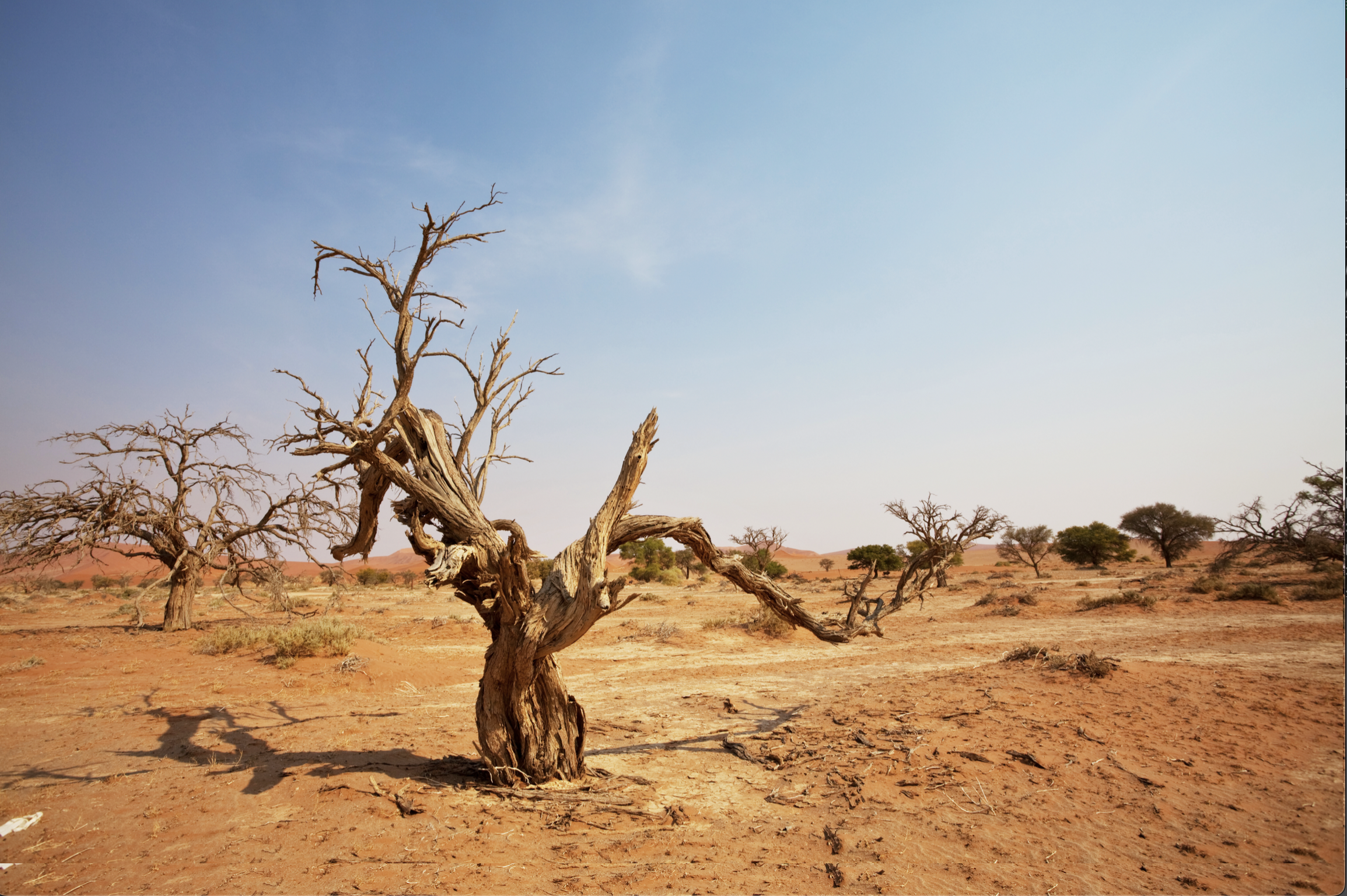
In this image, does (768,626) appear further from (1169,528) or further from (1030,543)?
(1169,528)

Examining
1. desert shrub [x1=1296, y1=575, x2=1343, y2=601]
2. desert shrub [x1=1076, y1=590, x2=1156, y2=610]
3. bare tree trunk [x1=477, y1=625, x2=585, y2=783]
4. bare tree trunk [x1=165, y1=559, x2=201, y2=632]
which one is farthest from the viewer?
desert shrub [x1=1076, y1=590, x2=1156, y2=610]

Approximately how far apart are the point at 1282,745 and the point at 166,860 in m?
10.7

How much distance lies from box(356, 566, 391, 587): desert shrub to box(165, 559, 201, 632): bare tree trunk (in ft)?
85.4

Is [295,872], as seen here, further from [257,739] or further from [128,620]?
[128,620]

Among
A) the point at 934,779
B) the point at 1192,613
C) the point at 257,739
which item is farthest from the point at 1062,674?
the point at 1192,613

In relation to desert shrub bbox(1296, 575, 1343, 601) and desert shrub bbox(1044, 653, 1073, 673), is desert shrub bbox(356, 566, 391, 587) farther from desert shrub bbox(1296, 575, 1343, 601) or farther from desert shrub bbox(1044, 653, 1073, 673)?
desert shrub bbox(1296, 575, 1343, 601)

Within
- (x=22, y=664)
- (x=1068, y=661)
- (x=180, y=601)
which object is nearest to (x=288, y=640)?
(x=22, y=664)

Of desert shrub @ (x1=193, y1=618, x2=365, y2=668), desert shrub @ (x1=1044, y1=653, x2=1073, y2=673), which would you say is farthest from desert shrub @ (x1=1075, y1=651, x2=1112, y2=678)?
desert shrub @ (x1=193, y1=618, x2=365, y2=668)

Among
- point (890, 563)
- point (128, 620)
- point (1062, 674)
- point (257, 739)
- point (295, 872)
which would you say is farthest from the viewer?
Answer: point (890, 563)

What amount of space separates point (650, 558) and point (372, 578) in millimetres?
22341

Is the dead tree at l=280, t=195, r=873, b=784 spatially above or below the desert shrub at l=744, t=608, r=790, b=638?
above

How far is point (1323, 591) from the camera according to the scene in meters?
19.0

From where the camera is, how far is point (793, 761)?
712cm

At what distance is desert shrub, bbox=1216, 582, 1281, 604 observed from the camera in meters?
19.0
